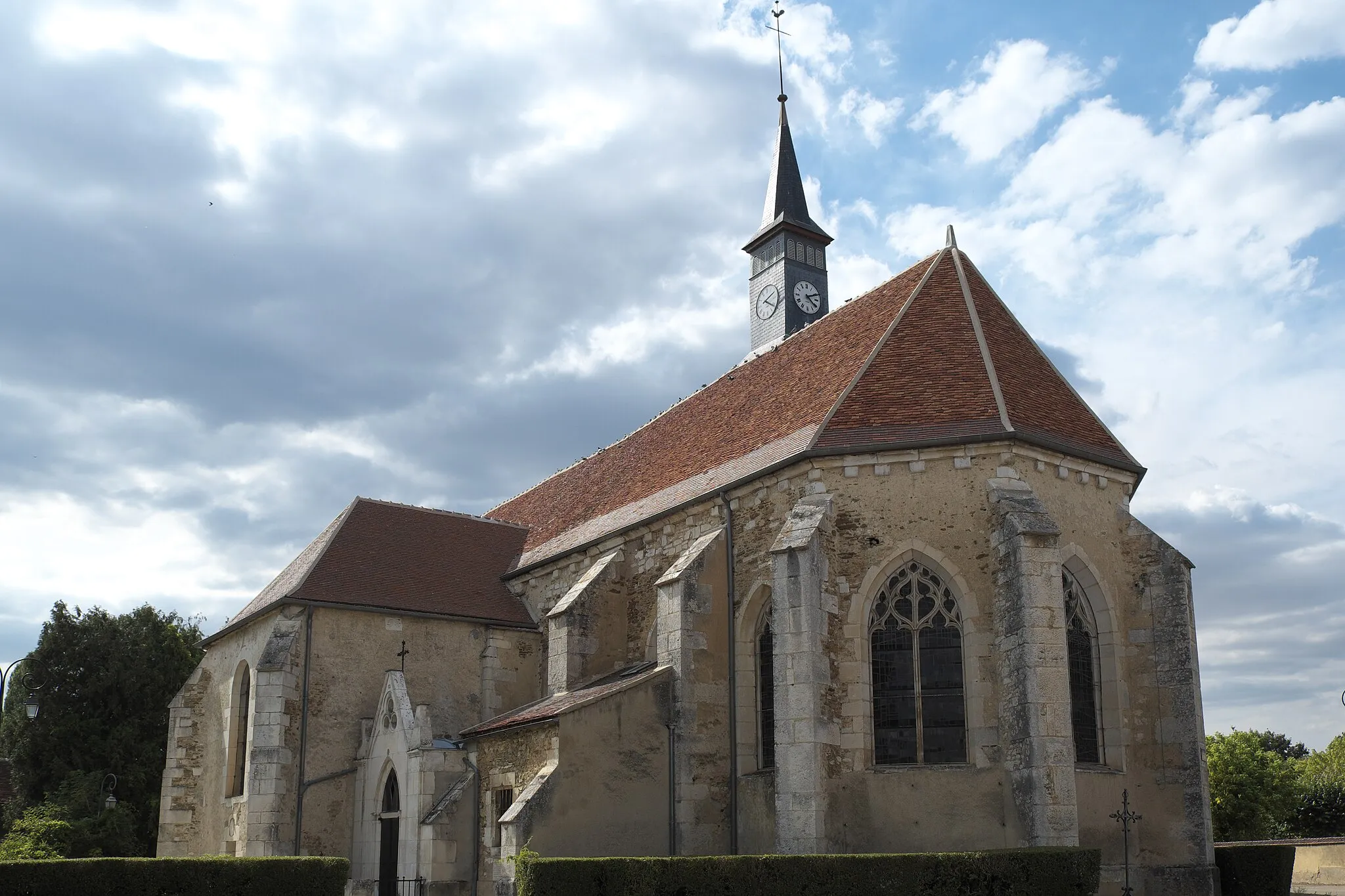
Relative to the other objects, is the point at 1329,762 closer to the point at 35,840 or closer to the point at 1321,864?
the point at 1321,864

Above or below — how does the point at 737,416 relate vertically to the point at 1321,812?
above

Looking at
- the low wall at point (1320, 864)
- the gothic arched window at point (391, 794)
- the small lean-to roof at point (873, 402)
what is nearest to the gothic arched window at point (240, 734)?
the gothic arched window at point (391, 794)

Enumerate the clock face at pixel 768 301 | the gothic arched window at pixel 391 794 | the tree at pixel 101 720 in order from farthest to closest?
the clock face at pixel 768 301
the tree at pixel 101 720
the gothic arched window at pixel 391 794

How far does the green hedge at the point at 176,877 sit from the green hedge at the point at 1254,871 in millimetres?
11852

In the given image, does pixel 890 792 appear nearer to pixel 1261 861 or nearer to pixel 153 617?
pixel 1261 861

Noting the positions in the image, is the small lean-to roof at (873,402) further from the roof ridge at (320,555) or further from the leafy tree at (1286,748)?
the leafy tree at (1286,748)

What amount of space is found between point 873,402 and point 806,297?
1626 centimetres

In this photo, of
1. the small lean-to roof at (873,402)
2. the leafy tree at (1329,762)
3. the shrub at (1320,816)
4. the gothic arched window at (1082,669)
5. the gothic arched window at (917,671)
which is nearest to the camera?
the gothic arched window at (917,671)

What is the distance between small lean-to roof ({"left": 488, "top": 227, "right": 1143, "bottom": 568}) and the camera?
16.3 metres

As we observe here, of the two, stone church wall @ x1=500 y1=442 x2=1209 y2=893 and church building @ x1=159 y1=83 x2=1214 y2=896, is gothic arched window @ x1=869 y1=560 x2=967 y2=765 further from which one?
stone church wall @ x1=500 y1=442 x2=1209 y2=893

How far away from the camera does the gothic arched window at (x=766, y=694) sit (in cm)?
1670

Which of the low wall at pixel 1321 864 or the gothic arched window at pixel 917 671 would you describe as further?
the low wall at pixel 1321 864

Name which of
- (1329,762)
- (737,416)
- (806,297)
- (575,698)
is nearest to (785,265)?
(806,297)

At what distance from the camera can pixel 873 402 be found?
55.2 ft
